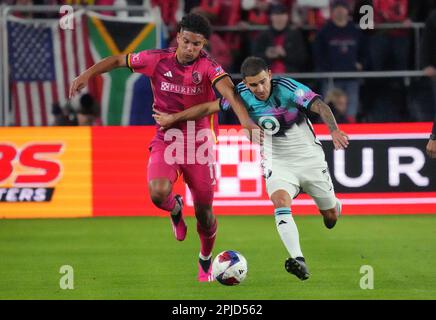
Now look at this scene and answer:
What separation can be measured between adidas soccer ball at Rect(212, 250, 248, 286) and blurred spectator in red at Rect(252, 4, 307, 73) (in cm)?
708

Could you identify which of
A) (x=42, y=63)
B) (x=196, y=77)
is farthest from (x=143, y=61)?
(x=42, y=63)

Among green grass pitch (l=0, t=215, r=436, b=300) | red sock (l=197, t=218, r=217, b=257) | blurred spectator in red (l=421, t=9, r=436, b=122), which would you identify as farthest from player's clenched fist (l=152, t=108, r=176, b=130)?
blurred spectator in red (l=421, t=9, r=436, b=122)

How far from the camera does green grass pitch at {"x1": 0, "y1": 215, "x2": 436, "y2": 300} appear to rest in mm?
9453

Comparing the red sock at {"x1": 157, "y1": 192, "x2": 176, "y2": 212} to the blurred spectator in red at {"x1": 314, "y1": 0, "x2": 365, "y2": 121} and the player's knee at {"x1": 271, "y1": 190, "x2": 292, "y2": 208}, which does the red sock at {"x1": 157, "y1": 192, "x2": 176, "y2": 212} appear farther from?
the blurred spectator in red at {"x1": 314, "y1": 0, "x2": 365, "y2": 121}

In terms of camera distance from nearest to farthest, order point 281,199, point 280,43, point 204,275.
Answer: point 281,199 → point 204,275 → point 280,43

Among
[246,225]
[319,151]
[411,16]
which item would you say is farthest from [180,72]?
[411,16]

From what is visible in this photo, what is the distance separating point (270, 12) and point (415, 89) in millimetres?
2551

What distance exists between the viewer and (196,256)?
38.3 ft

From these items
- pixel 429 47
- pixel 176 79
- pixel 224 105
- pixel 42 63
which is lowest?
pixel 42 63

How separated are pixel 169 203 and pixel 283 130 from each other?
50.6 inches

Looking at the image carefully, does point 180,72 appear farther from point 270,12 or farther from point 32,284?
point 270,12

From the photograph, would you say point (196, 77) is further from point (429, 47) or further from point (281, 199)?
point (429, 47)

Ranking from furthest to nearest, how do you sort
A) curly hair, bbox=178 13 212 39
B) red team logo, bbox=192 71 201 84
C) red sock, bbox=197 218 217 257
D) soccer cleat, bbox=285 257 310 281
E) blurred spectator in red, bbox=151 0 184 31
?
blurred spectator in red, bbox=151 0 184 31
red sock, bbox=197 218 217 257
red team logo, bbox=192 71 201 84
curly hair, bbox=178 13 212 39
soccer cleat, bbox=285 257 310 281

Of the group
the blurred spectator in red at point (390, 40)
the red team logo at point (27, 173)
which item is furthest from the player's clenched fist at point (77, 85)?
the blurred spectator in red at point (390, 40)
